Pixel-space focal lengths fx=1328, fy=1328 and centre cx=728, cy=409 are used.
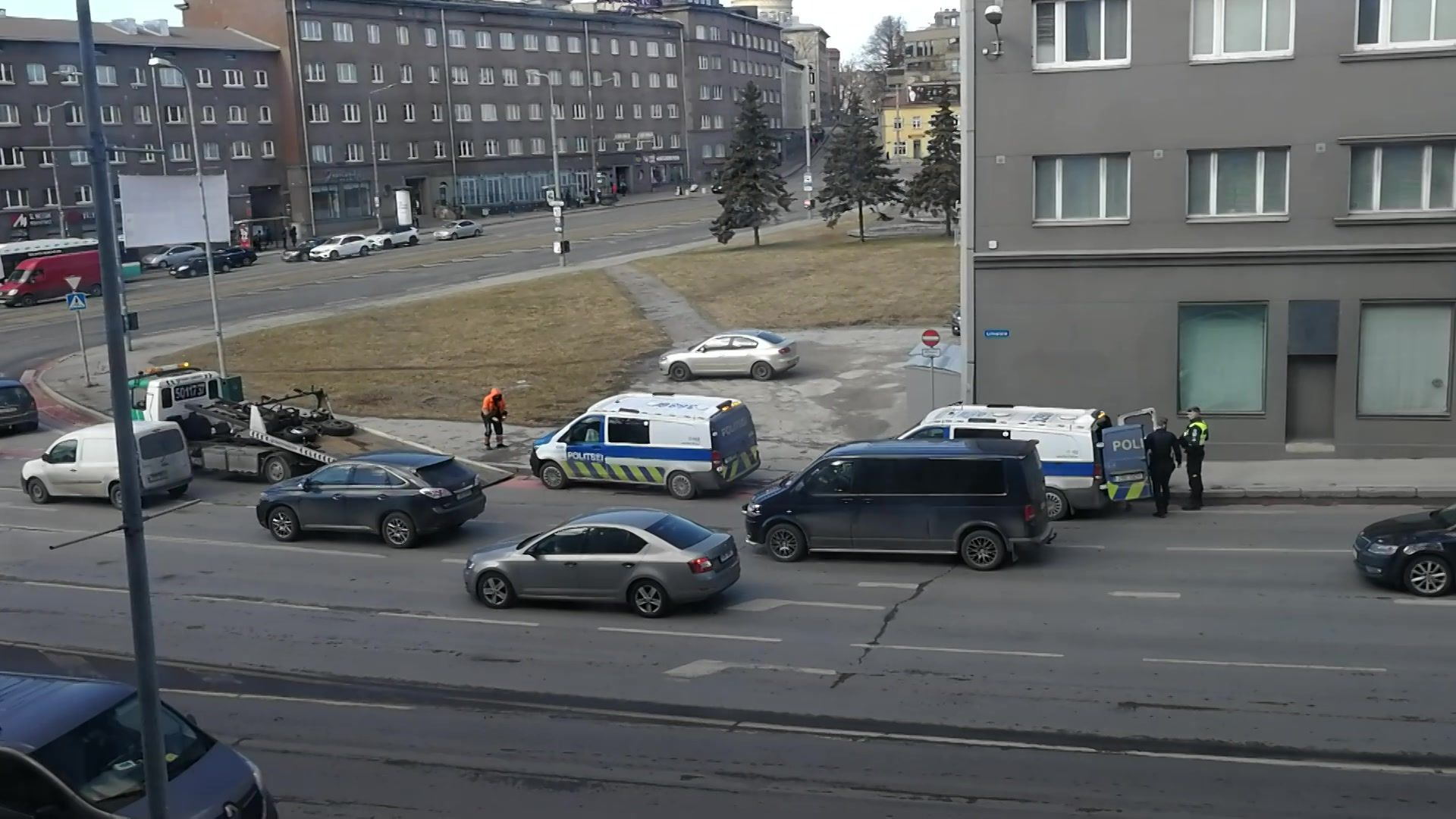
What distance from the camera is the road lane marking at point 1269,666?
1296 cm

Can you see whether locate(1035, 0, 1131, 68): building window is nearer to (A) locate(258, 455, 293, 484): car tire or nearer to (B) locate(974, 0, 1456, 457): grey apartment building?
(B) locate(974, 0, 1456, 457): grey apartment building

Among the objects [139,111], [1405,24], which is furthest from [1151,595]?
[139,111]

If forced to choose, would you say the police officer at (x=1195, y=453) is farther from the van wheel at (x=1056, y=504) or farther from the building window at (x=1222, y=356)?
the building window at (x=1222, y=356)

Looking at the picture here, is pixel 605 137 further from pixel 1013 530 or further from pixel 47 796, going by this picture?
pixel 47 796

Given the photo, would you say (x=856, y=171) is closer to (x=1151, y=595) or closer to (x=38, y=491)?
(x=38, y=491)

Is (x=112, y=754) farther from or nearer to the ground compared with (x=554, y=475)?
farther from the ground

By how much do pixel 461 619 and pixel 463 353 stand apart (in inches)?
966

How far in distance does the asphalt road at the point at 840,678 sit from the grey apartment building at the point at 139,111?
18051 mm

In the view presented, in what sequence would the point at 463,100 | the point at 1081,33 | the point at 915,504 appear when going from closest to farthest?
the point at 915,504 < the point at 1081,33 < the point at 463,100

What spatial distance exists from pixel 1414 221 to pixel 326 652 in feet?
67.0

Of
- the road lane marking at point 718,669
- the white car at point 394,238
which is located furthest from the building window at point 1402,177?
the white car at point 394,238

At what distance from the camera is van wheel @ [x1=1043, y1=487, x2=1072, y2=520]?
67.9ft

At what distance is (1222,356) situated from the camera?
84.5 ft

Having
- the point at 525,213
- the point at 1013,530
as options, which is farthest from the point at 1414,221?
the point at 525,213
